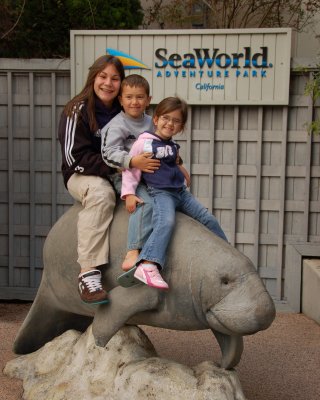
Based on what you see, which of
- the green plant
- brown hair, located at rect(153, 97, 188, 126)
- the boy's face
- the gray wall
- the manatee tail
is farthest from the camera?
the gray wall

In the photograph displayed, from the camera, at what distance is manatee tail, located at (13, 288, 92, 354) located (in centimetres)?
465

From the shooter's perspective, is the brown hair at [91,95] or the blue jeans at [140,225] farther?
the brown hair at [91,95]

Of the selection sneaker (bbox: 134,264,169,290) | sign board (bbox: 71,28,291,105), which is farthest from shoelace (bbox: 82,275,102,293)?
sign board (bbox: 71,28,291,105)

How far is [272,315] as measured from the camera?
3.48 m

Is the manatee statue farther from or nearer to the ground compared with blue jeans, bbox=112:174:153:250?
→ nearer to the ground

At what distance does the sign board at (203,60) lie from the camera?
709 centimetres

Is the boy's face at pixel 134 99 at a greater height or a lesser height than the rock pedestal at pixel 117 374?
greater

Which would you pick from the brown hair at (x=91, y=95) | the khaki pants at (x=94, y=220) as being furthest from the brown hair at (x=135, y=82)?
the khaki pants at (x=94, y=220)

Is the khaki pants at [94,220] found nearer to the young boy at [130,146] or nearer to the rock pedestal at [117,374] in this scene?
the young boy at [130,146]

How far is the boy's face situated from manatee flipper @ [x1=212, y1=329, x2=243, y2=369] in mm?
1468

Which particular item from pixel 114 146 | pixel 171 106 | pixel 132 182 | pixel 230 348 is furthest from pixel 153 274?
pixel 171 106

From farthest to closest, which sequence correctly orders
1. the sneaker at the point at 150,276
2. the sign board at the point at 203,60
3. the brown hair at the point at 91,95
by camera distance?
the sign board at the point at 203,60, the brown hair at the point at 91,95, the sneaker at the point at 150,276

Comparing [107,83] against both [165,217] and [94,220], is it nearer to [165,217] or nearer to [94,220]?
[94,220]

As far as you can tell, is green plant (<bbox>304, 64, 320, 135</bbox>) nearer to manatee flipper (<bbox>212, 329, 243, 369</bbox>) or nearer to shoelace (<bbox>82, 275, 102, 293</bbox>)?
manatee flipper (<bbox>212, 329, 243, 369</bbox>)
